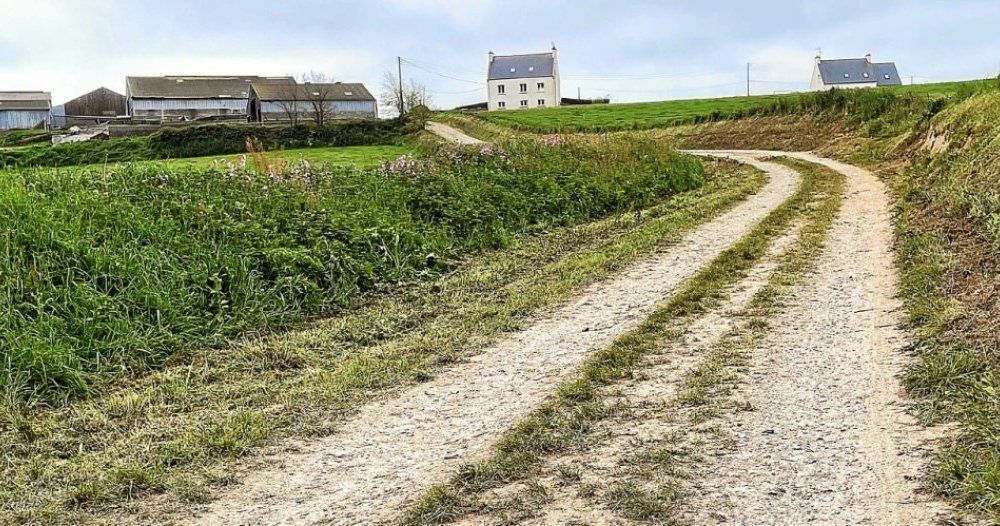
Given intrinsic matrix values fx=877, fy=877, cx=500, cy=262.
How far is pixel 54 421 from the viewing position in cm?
591

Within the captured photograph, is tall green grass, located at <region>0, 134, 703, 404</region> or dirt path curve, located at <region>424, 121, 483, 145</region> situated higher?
dirt path curve, located at <region>424, 121, 483, 145</region>

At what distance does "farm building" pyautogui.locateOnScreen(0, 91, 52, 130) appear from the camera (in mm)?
70188

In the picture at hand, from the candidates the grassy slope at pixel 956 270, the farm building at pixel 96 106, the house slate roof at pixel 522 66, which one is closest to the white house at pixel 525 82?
the house slate roof at pixel 522 66

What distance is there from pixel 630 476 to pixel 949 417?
78.0 inches

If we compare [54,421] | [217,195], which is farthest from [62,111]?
[54,421]

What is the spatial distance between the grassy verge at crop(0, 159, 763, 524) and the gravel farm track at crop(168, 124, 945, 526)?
0.32m

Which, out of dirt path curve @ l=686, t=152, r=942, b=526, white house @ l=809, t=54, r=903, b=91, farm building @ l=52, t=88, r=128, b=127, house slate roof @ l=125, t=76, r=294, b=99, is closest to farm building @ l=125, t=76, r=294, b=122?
house slate roof @ l=125, t=76, r=294, b=99

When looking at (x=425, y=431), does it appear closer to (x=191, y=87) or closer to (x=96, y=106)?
(x=191, y=87)

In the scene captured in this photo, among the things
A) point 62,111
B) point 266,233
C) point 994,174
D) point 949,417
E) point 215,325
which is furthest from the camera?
point 62,111

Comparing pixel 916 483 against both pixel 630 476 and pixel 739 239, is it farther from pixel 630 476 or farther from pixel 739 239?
pixel 739 239

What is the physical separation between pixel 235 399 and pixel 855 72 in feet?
319

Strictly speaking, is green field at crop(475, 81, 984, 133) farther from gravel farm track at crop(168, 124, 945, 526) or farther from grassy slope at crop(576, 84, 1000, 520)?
gravel farm track at crop(168, 124, 945, 526)

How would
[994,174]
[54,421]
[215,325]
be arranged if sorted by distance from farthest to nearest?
[994,174] < [215,325] < [54,421]

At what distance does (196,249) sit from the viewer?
9180 mm
